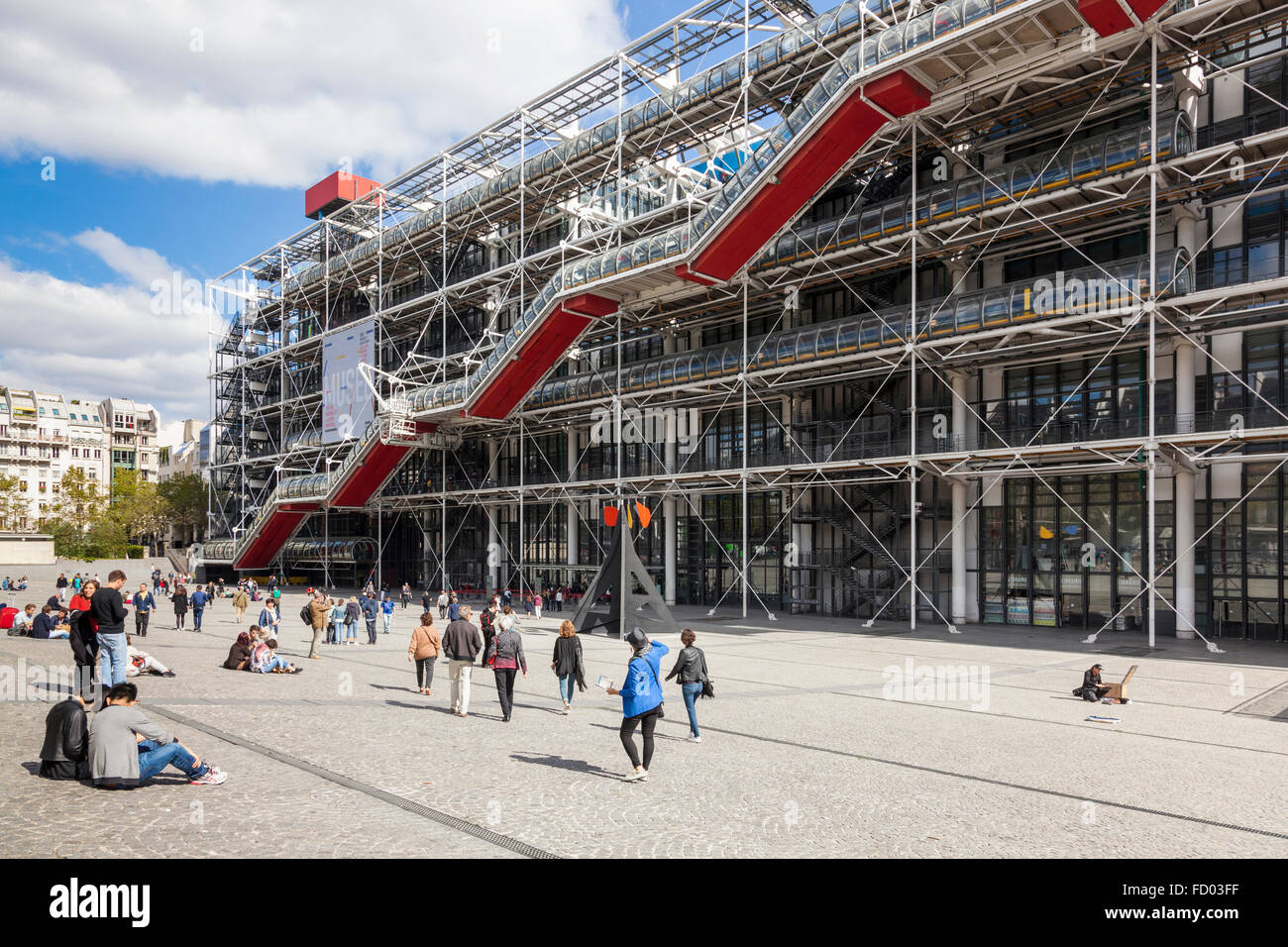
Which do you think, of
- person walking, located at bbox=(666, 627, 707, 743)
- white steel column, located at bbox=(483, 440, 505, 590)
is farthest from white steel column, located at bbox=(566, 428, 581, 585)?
person walking, located at bbox=(666, 627, 707, 743)

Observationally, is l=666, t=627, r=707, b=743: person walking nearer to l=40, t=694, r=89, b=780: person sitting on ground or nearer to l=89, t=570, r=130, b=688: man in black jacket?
l=40, t=694, r=89, b=780: person sitting on ground

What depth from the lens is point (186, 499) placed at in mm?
71812

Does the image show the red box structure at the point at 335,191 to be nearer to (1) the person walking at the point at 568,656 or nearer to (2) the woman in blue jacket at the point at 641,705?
(1) the person walking at the point at 568,656

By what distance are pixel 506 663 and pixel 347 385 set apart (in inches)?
1477

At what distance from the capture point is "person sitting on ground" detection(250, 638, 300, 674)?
15.1m

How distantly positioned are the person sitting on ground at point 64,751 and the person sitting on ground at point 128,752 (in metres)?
0.25

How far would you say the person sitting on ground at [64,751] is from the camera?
24.8 ft

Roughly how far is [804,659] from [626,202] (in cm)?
2425

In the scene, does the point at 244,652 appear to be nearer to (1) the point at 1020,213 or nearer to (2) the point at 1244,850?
(2) the point at 1244,850

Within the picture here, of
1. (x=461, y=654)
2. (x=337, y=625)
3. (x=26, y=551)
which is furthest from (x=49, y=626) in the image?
(x=26, y=551)

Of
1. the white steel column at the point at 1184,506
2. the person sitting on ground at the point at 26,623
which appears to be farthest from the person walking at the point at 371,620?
the white steel column at the point at 1184,506
